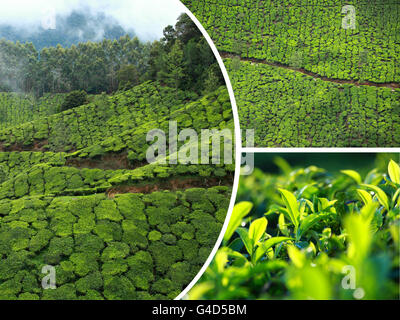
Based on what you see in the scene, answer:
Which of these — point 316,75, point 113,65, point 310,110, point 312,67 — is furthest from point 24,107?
point 312,67

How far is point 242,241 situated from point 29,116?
201cm

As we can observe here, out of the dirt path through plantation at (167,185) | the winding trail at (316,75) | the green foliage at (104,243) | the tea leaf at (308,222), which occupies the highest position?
the winding trail at (316,75)

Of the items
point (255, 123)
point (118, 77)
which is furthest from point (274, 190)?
point (255, 123)

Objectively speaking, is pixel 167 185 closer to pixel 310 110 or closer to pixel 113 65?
pixel 113 65

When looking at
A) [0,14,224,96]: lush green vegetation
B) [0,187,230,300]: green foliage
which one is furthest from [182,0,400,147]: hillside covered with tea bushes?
[0,187,230,300]: green foliage

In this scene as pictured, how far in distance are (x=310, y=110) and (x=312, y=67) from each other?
296 centimetres

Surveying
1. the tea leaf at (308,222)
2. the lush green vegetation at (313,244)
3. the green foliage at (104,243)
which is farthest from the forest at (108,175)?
the tea leaf at (308,222)

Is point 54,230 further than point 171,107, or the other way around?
point 171,107

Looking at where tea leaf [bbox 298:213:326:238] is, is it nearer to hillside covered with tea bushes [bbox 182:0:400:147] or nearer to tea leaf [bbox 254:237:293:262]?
tea leaf [bbox 254:237:293:262]

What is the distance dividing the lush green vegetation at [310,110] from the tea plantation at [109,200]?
13555mm

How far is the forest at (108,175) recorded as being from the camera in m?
1.80

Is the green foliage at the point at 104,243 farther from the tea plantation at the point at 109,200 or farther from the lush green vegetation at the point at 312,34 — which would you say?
the lush green vegetation at the point at 312,34
